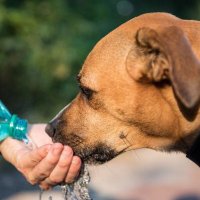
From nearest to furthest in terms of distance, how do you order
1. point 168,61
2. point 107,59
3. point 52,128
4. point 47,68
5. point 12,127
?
point 168,61
point 107,59
point 52,128
point 12,127
point 47,68

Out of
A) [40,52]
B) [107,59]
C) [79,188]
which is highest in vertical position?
[107,59]

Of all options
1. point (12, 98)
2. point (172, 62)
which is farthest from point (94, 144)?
point (12, 98)

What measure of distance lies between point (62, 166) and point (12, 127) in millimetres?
746

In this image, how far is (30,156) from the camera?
171 inches

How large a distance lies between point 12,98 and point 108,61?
4.83 m

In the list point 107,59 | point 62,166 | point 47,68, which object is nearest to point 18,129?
point 62,166

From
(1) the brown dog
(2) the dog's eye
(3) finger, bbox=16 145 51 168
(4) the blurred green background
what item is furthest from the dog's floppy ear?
(4) the blurred green background

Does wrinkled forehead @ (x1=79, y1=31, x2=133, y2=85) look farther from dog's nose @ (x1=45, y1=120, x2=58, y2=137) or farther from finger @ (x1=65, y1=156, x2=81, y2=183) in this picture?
finger @ (x1=65, y1=156, x2=81, y2=183)

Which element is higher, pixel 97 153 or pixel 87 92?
pixel 87 92

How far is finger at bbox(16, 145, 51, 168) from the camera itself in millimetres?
4188

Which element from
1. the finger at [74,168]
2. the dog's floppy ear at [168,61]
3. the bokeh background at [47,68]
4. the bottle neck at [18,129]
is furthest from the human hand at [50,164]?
the bokeh background at [47,68]

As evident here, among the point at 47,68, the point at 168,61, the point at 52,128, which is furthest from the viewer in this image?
the point at 47,68

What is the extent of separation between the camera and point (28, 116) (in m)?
9.20

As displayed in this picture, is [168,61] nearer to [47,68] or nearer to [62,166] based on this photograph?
[62,166]
